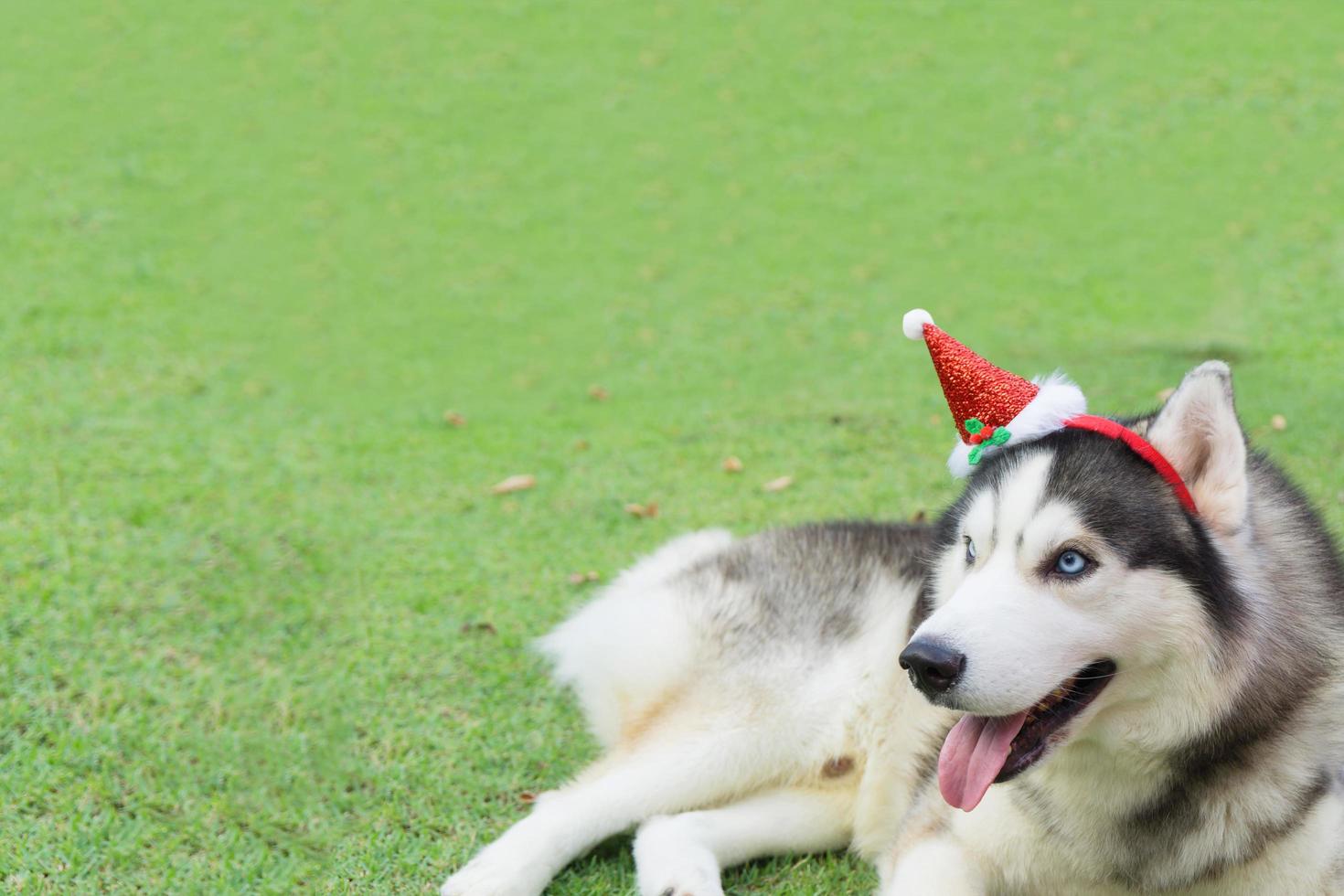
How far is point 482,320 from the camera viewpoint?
9312 millimetres

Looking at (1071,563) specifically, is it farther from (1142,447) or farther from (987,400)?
(987,400)

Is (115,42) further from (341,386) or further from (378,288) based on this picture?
(341,386)

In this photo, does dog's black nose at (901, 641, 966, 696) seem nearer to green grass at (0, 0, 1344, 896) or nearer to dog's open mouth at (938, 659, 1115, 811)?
dog's open mouth at (938, 659, 1115, 811)

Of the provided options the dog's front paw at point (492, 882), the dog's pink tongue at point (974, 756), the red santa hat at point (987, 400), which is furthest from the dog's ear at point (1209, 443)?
the dog's front paw at point (492, 882)

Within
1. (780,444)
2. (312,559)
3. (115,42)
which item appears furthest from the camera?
(115,42)

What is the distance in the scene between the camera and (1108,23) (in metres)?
13.6

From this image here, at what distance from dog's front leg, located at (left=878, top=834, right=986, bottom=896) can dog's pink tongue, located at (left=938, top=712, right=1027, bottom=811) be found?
0.35 m

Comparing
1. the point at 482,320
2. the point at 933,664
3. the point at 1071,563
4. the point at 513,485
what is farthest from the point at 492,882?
the point at 482,320

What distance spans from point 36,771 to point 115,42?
11.9 meters

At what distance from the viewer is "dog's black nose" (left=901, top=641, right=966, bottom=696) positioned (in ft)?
7.72

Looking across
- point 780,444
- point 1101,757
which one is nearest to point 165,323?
point 780,444

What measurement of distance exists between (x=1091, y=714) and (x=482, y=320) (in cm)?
740

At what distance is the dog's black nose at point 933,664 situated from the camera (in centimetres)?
235

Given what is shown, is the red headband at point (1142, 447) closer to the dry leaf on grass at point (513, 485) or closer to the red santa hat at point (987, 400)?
the red santa hat at point (987, 400)
